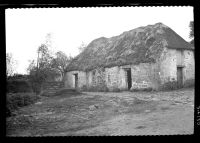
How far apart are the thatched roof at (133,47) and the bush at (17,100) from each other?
28.0 ft

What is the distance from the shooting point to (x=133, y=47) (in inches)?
721

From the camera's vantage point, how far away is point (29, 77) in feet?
41.3

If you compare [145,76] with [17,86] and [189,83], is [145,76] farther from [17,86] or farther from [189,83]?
[17,86]

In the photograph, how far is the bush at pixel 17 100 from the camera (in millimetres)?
9116

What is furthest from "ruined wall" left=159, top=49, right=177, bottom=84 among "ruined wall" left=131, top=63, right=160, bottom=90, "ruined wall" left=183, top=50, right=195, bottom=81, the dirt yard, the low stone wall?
the low stone wall

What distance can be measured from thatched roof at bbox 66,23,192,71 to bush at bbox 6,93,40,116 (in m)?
8.53

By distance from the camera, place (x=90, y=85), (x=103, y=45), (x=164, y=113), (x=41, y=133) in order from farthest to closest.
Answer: (x=103, y=45) → (x=90, y=85) → (x=164, y=113) → (x=41, y=133)

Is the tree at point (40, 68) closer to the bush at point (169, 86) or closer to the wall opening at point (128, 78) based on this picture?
the wall opening at point (128, 78)

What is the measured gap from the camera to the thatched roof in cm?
1659

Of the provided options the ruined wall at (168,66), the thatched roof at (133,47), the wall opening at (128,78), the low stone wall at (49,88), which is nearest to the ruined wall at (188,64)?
the thatched roof at (133,47)

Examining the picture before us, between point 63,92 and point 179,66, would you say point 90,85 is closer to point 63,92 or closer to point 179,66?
point 63,92

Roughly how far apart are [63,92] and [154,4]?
39.2ft

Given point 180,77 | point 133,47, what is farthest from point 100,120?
point 133,47
